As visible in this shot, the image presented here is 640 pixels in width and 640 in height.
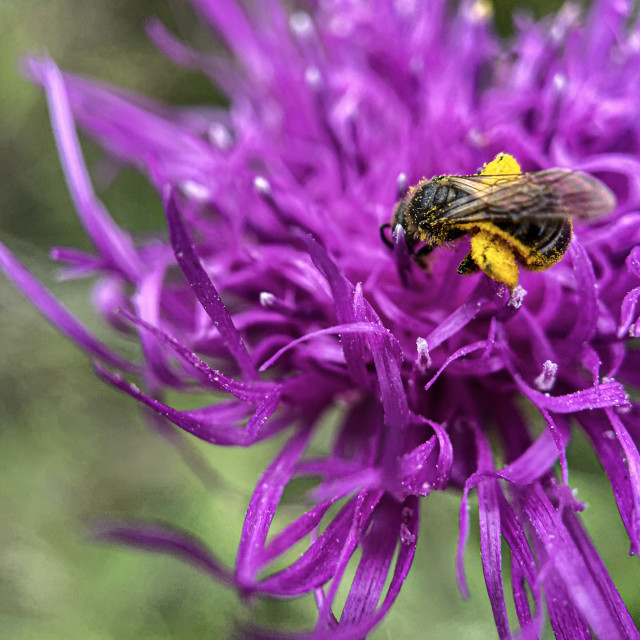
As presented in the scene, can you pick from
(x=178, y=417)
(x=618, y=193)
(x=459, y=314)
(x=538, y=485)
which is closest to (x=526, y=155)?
(x=618, y=193)

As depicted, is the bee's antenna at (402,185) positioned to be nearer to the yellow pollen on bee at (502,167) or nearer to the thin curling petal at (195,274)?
the yellow pollen on bee at (502,167)

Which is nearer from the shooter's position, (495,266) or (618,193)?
(495,266)

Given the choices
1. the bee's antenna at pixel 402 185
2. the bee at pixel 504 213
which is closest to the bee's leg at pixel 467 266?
the bee at pixel 504 213

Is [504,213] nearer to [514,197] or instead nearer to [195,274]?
[514,197]

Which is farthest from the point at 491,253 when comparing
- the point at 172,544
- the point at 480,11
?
the point at 480,11

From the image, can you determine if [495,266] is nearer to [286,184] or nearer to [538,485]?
[538,485]

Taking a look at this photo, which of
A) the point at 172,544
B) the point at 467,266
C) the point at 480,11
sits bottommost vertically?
the point at 172,544
